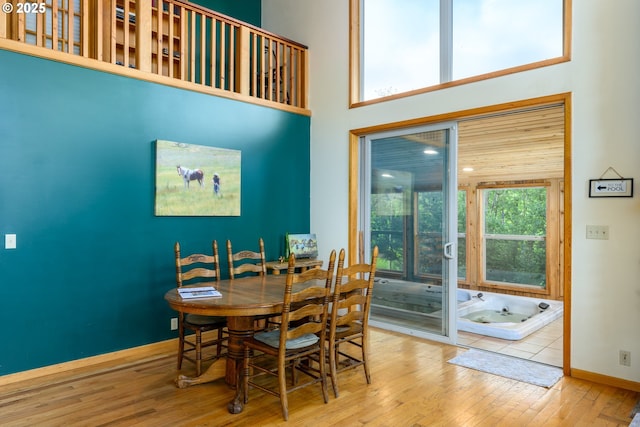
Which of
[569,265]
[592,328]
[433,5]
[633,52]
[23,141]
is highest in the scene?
[433,5]

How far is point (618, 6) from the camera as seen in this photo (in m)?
3.14

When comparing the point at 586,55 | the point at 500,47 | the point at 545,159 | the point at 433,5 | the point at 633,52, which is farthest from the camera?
the point at 545,159

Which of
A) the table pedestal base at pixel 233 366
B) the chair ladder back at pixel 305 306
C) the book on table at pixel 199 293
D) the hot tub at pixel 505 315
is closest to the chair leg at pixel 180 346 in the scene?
the table pedestal base at pixel 233 366

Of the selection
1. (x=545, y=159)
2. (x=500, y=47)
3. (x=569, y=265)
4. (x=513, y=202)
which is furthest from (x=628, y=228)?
(x=513, y=202)

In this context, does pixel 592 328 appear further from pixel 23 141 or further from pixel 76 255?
pixel 23 141

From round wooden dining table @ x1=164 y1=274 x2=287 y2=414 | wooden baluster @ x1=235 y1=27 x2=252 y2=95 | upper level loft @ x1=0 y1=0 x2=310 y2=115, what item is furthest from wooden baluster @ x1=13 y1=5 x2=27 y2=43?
round wooden dining table @ x1=164 y1=274 x2=287 y2=414

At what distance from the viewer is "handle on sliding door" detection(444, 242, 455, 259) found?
13.7 ft

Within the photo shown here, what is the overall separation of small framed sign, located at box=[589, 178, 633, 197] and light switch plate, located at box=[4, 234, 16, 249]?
14.6ft

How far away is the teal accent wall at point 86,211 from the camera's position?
3176 millimetres

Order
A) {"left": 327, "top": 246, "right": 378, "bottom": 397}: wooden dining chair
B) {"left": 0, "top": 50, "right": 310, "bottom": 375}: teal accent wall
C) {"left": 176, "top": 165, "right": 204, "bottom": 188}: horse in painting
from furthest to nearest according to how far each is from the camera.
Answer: {"left": 176, "top": 165, "right": 204, "bottom": 188}: horse in painting < {"left": 0, "top": 50, "right": 310, "bottom": 375}: teal accent wall < {"left": 327, "top": 246, "right": 378, "bottom": 397}: wooden dining chair

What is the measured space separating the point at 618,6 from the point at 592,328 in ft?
8.09

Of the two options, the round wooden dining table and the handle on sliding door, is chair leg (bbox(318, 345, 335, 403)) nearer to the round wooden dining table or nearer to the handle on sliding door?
the round wooden dining table

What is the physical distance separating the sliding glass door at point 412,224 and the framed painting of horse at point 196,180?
5.08 feet

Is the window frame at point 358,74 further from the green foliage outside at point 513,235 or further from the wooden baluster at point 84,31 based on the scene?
the green foliage outside at point 513,235
